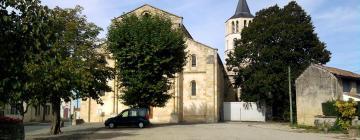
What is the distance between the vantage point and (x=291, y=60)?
50281 millimetres

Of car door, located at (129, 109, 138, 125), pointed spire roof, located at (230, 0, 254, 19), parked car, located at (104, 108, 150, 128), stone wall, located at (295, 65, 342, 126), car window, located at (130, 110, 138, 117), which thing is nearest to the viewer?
parked car, located at (104, 108, 150, 128)

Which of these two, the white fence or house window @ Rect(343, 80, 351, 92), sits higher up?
house window @ Rect(343, 80, 351, 92)

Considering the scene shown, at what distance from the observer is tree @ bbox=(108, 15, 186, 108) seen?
33.3 metres

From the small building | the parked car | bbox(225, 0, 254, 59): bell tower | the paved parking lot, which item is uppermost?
bbox(225, 0, 254, 59): bell tower

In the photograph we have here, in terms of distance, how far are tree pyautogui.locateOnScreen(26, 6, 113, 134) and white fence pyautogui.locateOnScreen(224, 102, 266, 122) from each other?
90.6ft

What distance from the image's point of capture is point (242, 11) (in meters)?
85.8

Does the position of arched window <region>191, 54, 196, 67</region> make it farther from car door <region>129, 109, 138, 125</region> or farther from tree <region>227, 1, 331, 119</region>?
car door <region>129, 109, 138, 125</region>

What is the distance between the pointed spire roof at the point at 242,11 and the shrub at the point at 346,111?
56431 millimetres

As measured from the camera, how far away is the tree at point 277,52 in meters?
49.0

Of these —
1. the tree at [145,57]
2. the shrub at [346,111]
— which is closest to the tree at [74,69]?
the tree at [145,57]

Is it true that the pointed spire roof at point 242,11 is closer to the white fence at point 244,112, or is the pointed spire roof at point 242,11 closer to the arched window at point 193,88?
the white fence at point 244,112

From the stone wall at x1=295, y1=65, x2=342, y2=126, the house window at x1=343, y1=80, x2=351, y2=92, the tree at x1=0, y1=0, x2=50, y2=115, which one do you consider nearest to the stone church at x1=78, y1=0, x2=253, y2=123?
the stone wall at x1=295, y1=65, x2=342, y2=126

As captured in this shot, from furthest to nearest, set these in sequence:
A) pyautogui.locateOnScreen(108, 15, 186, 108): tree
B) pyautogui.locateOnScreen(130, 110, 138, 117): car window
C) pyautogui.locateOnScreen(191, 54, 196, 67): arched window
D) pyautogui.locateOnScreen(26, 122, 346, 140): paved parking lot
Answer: pyautogui.locateOnScreen(191, 54, 196, 67): arched window < pyautogui.locateOnScreen(130, 110, 138, 117): car window < pyautogui.locateOnScreen(108, 15, 186, 108): tree < pyautogui.locateOnScreen(26, 122, 346, 140): paved parking lot

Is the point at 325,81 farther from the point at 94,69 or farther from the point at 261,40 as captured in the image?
the point at 94,69
